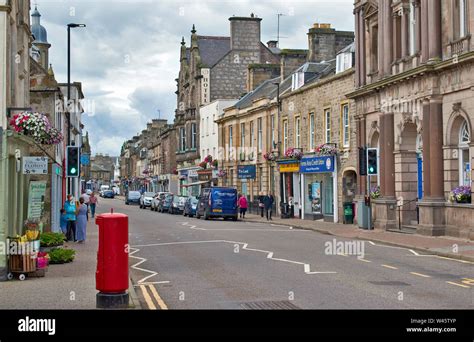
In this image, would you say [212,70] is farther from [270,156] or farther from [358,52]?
[358,52]

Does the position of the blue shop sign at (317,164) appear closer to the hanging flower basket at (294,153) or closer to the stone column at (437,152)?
the hanging flower basket at (294,153)

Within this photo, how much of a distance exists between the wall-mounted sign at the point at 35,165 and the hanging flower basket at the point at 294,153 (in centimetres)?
2800

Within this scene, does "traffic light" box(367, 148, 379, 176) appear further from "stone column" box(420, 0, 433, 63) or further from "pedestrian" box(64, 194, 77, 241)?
"pedestrian" box(64, 194, 77, 241)

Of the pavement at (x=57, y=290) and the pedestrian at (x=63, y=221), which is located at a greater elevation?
the pedestrian at (x=63, y=221)

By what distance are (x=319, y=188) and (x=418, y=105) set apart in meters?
13.9

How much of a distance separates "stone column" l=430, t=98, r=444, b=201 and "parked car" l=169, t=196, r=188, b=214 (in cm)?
2731

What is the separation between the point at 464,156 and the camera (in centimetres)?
2591

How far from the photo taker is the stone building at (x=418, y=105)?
2545cm

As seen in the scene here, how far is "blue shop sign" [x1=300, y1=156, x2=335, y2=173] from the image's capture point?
38.7 meters

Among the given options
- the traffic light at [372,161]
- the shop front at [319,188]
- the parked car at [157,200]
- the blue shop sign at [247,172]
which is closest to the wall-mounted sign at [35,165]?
the traffic light at [372,161]

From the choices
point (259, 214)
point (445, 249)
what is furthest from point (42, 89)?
point (259, 214)

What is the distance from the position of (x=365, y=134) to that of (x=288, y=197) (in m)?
12.9

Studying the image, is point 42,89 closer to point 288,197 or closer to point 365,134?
point 365,134

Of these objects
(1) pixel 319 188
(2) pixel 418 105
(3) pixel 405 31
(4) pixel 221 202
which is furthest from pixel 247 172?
(2) pixel 418 105
